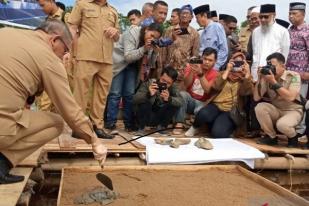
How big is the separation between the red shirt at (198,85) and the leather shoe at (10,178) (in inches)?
112

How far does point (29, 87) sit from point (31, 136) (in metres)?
0.39

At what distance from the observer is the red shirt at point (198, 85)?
536 centimetres

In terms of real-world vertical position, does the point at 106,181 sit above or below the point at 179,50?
below

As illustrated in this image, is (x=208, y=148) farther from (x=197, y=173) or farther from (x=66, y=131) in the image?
(x=66, y=131)

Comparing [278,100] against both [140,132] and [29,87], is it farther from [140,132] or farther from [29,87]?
[29,87]

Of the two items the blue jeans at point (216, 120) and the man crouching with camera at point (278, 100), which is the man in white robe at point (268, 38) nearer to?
the man crouching with camera at point (278, 100)

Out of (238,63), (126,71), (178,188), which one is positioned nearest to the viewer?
(178,188)

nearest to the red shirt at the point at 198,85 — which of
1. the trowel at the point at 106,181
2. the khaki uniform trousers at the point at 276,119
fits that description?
the khaki uniform trousers at the point at 276,119

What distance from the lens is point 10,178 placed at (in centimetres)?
301

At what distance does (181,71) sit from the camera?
5.84 meters

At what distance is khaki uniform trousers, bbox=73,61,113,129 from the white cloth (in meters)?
0.62

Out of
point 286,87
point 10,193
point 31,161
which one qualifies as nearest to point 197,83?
point 286,87

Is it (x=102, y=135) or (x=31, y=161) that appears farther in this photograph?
(x=102, y=135)

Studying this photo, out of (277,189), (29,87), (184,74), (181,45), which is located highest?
(181,45)
